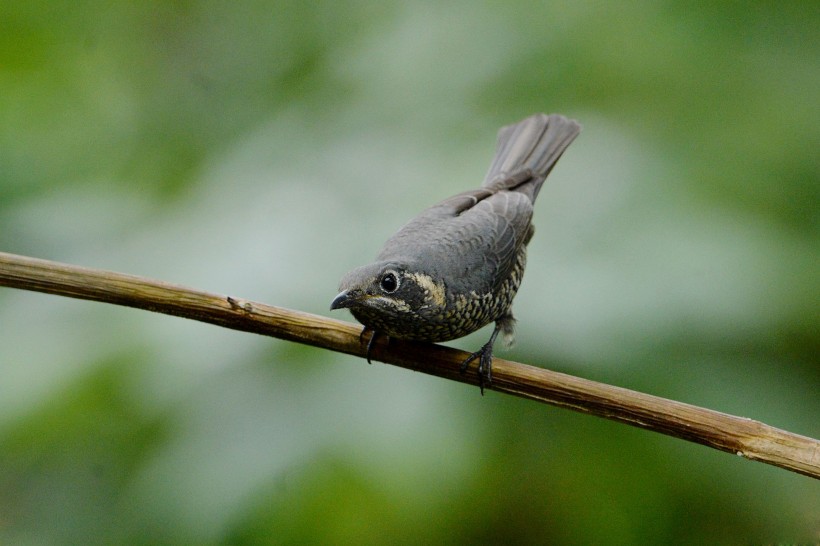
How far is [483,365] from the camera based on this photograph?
11.7 feet

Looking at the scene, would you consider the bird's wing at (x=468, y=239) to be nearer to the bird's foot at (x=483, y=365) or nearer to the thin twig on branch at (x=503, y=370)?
the bird's foot at (x=483, y=365)

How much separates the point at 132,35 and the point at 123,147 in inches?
45.9

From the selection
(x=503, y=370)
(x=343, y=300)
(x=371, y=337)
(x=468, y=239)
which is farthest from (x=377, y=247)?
(x=503, y=370)

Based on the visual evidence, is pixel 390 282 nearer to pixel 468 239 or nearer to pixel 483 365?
pixel 483 365

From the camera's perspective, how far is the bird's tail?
16.2 feet

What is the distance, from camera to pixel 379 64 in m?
6.03

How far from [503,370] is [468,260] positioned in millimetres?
966

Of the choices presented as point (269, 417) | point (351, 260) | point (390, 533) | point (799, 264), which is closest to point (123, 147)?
point (351, 260)

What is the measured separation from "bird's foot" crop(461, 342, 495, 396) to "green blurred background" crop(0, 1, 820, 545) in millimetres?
414

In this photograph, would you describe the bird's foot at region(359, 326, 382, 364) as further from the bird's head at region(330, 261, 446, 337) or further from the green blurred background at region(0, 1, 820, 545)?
the green blurred background at region(0, 1, 820, 545)

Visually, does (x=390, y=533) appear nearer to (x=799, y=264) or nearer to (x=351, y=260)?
(x=351, y=260)

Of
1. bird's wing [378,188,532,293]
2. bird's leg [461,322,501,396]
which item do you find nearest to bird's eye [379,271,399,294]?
bird's wing [378,188,532,293]

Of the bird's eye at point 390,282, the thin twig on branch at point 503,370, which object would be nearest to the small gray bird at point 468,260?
the bird's eye at point 390,282

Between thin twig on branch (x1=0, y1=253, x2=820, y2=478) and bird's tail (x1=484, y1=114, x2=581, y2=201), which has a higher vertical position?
bird's tail (x1=484, y1=114, x2=581, y2=201)
